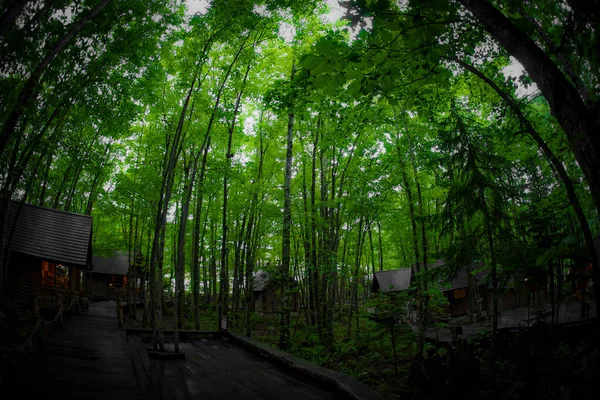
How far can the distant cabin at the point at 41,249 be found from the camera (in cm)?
1181

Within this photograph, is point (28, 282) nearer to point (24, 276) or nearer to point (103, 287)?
point (24, 276)

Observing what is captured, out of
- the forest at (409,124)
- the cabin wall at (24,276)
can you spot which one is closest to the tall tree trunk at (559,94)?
the forest at (409,124)

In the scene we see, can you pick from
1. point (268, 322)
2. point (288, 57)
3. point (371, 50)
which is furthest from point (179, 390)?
point (268, 322)

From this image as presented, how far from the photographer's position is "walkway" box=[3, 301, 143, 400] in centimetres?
451

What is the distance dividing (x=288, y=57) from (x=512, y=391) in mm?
12896

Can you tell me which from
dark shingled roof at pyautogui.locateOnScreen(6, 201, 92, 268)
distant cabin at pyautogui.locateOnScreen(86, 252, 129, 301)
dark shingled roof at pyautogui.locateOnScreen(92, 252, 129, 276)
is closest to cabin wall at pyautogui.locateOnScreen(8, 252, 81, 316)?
dark shingled roof at pyautogui.locateOnScreen(6, 201, 92, 268)

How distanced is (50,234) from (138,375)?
1064 cm

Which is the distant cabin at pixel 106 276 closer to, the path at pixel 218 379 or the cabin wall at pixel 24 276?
the cabin wall at pixel 24 276

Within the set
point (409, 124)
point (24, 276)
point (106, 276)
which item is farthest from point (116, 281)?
point (409, 124)

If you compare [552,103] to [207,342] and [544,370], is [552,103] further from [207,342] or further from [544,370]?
[207,342]

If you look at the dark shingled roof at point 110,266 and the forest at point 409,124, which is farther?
the dark shingled roof at point 110,266

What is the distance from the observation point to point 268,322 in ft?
72.1

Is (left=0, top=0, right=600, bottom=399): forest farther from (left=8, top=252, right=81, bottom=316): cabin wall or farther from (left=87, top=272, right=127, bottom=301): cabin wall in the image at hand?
(left=87, top=272, right=127, bottom=301): cabin wall

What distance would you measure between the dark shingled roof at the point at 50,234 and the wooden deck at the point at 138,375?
389 cm
